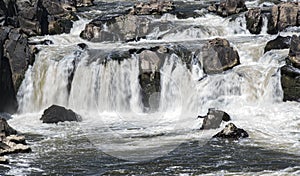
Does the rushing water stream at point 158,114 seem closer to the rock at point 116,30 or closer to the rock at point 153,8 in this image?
the rock at point 116,30

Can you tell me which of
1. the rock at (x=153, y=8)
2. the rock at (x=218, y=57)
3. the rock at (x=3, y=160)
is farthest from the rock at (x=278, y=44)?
the rock at (x=3, y=160)

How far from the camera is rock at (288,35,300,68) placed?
20766 millimetres

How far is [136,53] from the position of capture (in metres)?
23.2

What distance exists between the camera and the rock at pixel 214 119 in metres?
17.9

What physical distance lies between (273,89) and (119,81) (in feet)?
19.6

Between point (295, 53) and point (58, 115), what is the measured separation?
897 centimetres

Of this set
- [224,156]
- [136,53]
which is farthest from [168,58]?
[224,156]

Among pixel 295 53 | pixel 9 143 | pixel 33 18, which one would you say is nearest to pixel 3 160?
pixel 9 143

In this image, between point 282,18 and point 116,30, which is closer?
point 282,18

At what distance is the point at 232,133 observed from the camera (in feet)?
54.6

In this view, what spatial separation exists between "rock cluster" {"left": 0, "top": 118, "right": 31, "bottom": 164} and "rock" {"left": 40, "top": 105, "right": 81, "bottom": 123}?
2543 millimetres

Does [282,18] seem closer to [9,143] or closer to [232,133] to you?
[232,133]

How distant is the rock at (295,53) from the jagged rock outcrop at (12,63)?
35.1ft

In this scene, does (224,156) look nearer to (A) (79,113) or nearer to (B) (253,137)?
(B) (253,137)
